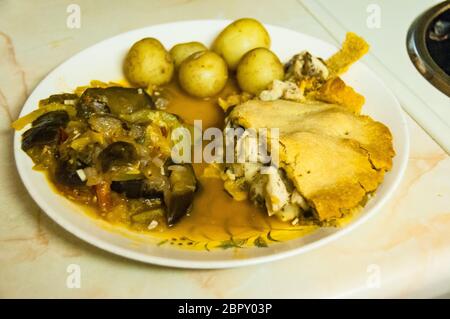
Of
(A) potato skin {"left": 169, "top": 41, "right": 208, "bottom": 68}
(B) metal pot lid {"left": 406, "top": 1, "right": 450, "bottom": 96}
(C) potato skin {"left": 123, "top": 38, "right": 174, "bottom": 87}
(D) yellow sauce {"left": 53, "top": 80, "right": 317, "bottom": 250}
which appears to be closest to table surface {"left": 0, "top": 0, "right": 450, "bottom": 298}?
(D) yellow sauce {"left": 53, "top": 80, "right": 317, "bottom": 250}

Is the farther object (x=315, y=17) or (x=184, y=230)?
(x=315, y=17)

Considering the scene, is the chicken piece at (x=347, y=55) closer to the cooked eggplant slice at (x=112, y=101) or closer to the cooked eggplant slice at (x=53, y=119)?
the cooked eggplant slice at (x=112, y=101)

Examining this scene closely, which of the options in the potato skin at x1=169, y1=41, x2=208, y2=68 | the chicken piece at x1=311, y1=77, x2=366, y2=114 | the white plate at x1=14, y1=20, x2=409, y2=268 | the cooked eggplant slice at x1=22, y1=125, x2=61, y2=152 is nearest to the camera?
the white plate at x1=14, y1=20, x2=409, y2=268

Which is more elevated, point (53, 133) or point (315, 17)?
point (315, 17)

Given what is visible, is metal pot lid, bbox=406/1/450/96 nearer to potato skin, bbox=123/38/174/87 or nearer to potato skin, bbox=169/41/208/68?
potato skin, bbox=169/41/208/68

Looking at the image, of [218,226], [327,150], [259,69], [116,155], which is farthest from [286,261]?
[259,69]

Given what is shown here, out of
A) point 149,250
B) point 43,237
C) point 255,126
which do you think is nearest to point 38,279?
point 43,237

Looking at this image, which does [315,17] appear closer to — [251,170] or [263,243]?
[251,170]
